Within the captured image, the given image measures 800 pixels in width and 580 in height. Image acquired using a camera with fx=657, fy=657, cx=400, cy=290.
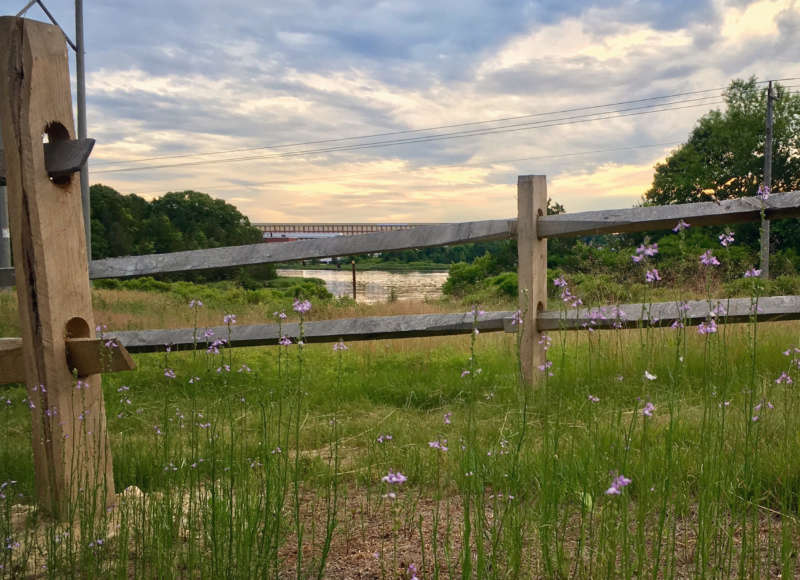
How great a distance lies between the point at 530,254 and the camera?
197 inches

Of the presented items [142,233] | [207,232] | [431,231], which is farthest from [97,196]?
[431,231]

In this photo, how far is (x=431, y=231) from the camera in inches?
203

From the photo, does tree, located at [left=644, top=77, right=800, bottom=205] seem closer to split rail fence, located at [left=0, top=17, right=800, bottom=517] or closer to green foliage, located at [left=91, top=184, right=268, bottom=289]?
green foliage, located at [left=91, top=184, right=268, bottom=289]

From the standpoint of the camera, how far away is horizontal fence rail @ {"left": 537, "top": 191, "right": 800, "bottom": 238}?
4.47 metres

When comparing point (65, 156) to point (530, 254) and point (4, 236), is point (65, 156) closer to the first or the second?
point (530, 254)

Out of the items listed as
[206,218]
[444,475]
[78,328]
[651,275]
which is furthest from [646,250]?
[206,218]

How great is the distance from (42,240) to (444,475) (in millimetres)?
2228

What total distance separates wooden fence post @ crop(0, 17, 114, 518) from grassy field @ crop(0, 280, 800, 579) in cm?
37

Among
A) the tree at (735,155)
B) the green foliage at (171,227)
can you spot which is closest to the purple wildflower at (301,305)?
the green foliage at (171,227)

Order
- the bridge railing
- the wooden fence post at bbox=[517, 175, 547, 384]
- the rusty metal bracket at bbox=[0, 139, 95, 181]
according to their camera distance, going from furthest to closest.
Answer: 1. the wooden fence post at bbox=[517, 175, 547, 384]
2. the bridge railing
3. the rusty metal bracket at bbox=[0, 139, 95, 181]

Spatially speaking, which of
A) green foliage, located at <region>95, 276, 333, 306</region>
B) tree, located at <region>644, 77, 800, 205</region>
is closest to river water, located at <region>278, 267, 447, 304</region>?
green foliage, located at <region>95, 276, 333, 306</region>

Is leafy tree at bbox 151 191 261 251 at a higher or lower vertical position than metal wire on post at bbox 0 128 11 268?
higher

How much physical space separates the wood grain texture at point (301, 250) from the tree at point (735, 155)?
41.8 meters

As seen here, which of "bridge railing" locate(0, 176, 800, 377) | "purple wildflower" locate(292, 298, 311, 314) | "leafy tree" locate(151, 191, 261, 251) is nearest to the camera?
"purple wildflower" locate(292, 298, 311, 314)
